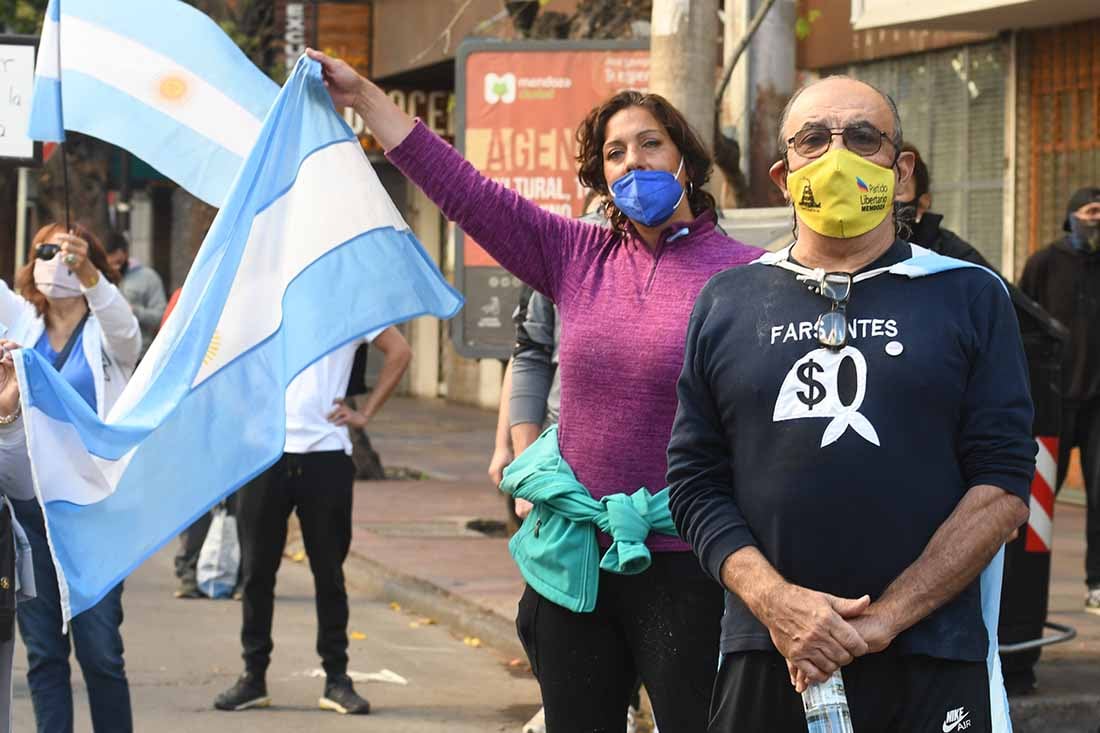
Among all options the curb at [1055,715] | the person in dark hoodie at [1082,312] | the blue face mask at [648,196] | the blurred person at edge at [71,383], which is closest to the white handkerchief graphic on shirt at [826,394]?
the blue face mask at [648,196]

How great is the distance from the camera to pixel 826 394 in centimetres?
317

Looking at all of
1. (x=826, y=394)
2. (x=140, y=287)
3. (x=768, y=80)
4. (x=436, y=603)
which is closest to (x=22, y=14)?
(x=140, y=287)

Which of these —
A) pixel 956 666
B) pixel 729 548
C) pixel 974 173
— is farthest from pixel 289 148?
pixel 974 173

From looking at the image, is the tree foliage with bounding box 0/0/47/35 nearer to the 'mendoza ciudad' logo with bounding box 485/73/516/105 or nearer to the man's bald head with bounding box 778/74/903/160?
the 'mendoza ciudad' logo with bounding box 485/73/516/105

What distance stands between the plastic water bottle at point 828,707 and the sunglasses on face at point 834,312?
57 centimetres

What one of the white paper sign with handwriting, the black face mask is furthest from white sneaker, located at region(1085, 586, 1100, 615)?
the white paper sign with handwriting

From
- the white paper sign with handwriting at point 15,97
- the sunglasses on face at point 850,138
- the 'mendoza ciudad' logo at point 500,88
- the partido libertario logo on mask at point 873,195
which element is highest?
the 'mendoza ciudad' logo at point 500,88

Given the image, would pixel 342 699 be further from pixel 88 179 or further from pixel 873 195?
pixel 88 179

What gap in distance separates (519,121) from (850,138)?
7.67 metres

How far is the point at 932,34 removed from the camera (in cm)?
1449

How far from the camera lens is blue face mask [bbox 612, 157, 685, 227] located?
4.32 m

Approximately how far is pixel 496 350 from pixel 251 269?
6.38 meters

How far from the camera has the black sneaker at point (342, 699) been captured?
24.6 ft

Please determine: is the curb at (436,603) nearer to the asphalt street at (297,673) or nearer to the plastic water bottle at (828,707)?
the asphalt street at (297,673)
